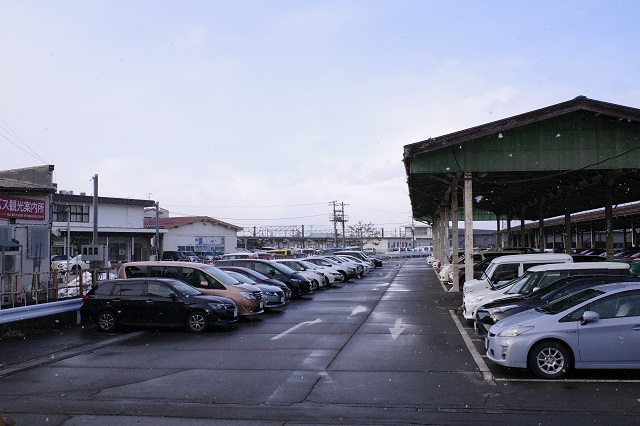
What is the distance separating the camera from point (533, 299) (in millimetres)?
12281

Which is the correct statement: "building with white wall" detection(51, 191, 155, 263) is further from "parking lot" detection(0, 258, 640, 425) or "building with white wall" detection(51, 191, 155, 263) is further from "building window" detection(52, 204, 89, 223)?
"parking lot" detection(0, 258, 640, 425)

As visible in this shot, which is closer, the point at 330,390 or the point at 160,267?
the point at 330,390

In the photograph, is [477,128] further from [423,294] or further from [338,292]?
[338,292]

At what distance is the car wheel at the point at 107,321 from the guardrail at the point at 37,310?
1358 mm

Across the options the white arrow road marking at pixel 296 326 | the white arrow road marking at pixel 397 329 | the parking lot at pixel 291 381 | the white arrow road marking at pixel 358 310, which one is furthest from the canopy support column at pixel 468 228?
the white arrow road marking at pixel 296 326

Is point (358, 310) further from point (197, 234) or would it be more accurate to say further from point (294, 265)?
point (197, 234)

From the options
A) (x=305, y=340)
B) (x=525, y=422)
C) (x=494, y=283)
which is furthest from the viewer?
(x=494, y=283)

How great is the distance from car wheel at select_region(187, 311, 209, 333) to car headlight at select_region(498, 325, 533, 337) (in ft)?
26.3

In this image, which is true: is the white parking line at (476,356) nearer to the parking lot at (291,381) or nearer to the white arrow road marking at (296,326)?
the parking lot at (291,381)

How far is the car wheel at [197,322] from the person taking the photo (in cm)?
1501

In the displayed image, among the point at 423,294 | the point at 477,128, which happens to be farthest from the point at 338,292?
the point at 477,128

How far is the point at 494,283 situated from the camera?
1756cm

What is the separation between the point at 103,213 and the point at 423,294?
32931 millimetres

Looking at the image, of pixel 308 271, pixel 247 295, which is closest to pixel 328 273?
pixel 308 271
